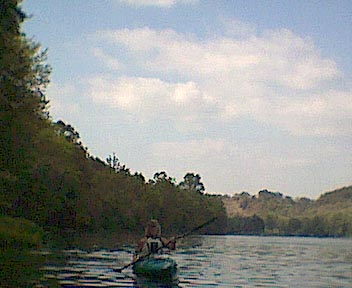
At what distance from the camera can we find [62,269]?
96.2 feet

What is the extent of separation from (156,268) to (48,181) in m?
44.1

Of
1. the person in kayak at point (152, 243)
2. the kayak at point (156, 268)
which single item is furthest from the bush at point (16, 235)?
the kayak at point (156, 268)

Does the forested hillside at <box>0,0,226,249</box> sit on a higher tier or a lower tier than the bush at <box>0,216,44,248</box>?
higher

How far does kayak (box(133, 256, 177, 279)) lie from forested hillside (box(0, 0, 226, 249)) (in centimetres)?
1405

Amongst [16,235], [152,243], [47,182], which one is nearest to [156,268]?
[152,243]

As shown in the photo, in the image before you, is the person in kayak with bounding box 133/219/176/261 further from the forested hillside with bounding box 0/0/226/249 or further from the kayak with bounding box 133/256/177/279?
the forested hillside with bounding box 0/0/226/249

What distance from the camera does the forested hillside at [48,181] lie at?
39.6 meters

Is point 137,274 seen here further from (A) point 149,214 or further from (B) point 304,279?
(A) point 149,214

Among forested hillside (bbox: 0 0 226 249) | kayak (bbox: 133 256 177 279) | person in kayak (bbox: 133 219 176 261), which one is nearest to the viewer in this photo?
kayak (bbox: 133 256 177 279)

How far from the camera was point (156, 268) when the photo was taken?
1084 inches

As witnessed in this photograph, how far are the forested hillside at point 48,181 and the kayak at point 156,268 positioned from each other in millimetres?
14048

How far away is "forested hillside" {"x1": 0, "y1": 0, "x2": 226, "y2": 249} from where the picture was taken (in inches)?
1560

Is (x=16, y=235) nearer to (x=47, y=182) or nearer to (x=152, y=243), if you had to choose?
(x=152, y=243)

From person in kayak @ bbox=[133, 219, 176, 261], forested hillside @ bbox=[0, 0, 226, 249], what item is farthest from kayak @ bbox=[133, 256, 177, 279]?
forested hillside @ bbox=[0, 0, 226, 249]
